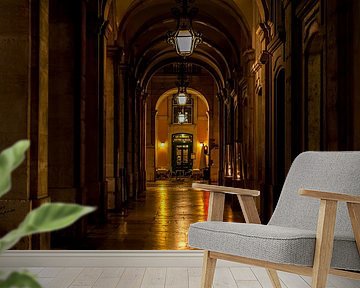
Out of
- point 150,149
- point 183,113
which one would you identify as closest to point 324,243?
point 150,149

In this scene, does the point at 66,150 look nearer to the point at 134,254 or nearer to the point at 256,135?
the point at 134,254

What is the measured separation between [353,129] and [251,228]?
10.4ft

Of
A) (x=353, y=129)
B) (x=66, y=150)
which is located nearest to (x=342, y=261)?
(x=353, y=129)

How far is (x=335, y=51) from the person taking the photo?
644 cm

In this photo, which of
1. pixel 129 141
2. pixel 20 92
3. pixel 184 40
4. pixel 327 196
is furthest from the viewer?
pixel 129 141

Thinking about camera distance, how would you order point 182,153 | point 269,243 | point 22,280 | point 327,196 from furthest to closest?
point 182,153, point 269,243, point 327,196, point 22,280

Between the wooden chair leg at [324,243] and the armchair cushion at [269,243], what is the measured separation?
0.13ft

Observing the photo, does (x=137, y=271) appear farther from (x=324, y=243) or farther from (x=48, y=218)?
(x=48, y=218)

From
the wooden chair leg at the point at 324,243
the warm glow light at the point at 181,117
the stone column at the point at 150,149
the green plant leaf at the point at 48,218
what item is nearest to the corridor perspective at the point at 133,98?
the wooden chair leg at the point at 324,243

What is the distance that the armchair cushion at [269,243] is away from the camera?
291 cm

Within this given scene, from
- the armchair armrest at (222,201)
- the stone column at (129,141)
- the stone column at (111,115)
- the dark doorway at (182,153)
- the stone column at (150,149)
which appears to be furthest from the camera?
the dark doorway at (182,153)

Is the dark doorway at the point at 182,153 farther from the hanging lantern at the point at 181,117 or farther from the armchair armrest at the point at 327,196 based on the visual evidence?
the armchair armrest at the point at 327,196

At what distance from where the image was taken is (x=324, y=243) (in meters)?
2.93

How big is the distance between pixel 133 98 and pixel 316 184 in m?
17.2
